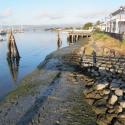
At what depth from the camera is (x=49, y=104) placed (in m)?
15.8

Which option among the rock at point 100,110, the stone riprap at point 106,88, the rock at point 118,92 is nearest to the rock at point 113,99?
the stone riprap at point 106,88

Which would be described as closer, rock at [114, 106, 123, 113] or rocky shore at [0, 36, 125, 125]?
rocky shore at [0, 36, 125, 125]

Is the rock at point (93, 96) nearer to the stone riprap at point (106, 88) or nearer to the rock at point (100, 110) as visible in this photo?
the stone riprap at point (106, 88)

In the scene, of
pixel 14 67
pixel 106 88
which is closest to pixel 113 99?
pixel 106 88

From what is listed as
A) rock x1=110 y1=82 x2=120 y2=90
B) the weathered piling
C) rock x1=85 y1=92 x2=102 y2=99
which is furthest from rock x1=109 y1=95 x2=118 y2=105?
the weathered piling

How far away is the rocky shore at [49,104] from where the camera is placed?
1349 centimetres

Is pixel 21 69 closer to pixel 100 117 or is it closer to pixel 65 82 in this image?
pixel 65 82

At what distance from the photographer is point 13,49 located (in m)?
46.3

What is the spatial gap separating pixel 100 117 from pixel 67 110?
77.4 inches

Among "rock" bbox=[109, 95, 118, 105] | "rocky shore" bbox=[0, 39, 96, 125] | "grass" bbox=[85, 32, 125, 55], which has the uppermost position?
"grass" bbox=[85, 32, 125, 55]

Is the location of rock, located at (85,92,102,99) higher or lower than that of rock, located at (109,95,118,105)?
lower

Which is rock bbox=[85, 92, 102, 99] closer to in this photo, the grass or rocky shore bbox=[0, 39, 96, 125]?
rocky shore bbox=[0, 39, 96, 125]

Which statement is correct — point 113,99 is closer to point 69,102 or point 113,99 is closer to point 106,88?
point 106,88

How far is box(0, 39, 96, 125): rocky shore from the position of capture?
44.3ft
